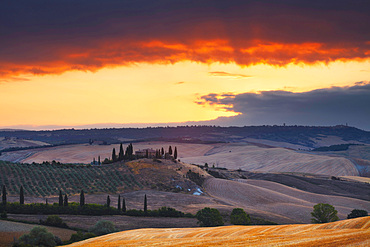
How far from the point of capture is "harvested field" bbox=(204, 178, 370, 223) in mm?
85938

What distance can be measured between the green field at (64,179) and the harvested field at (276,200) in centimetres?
2847

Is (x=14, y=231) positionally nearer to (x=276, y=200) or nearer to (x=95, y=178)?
(x=95, y=178)

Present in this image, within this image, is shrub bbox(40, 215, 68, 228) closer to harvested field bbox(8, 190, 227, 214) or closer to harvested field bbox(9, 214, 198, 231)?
harvested field bbox(9, 214, 198, 231)

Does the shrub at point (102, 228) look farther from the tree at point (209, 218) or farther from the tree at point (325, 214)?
the tree at point (325, 214)

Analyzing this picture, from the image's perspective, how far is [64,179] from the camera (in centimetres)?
11231

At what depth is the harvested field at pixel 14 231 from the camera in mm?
49800

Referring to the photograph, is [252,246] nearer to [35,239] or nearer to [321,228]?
[321,228]

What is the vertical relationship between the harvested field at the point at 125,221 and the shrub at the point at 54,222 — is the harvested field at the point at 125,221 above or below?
below

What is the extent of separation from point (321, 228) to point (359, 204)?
86524mm

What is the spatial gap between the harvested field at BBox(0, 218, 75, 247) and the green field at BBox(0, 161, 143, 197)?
3880 cm

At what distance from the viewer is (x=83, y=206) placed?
253 ft

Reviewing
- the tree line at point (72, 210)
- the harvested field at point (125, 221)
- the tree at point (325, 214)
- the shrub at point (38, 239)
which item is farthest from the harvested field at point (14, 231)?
the tree at point (325, 214)

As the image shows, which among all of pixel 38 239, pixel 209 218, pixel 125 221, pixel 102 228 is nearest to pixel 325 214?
pixel 209 218

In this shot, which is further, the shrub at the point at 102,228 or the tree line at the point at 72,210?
the tree line at the point at 72,210
